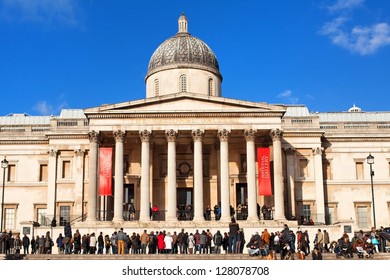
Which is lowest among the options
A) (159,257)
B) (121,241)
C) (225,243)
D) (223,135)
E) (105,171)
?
(159,257)

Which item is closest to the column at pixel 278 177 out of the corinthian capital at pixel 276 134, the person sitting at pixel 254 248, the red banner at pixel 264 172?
the corinthian capital at pixel 276 134

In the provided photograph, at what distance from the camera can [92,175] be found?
41.0 meters

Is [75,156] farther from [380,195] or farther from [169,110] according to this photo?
[380,195]

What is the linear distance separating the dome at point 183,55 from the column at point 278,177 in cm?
985

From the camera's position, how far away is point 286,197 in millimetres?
45781

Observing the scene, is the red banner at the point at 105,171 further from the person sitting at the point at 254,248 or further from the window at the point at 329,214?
the window at the point at 329,214

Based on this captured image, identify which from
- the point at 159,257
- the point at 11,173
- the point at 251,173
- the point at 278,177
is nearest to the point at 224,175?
the point at 251,173

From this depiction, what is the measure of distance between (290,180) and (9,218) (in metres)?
23.2

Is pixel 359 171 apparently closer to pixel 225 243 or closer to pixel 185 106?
pixel 185 106

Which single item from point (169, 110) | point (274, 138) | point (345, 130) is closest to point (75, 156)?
point (169, 110)

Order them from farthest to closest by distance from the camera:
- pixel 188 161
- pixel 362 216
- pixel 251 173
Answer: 1. pixel 362 216
2. pixel 188 161
3. pixel 251 173
